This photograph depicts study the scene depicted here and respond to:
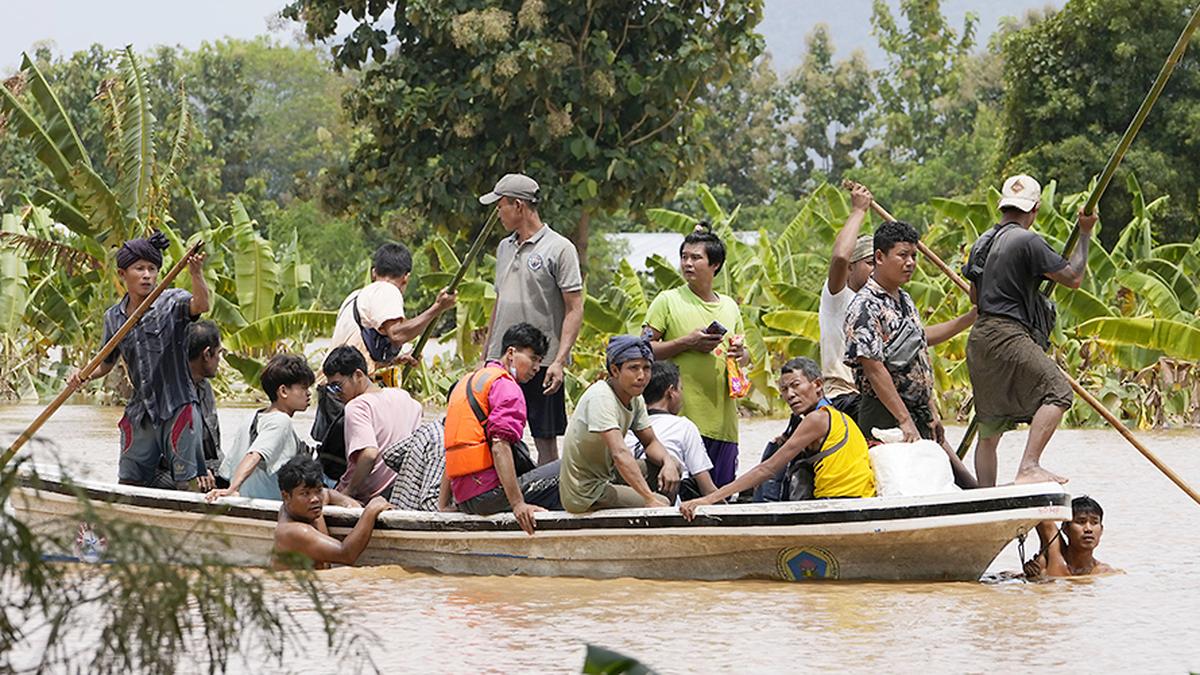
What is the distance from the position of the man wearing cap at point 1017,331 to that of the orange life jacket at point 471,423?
2.12 meters

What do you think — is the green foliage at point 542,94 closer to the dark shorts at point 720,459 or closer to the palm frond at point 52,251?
the palm frond at point 52,251

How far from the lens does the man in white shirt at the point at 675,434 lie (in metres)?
8.10

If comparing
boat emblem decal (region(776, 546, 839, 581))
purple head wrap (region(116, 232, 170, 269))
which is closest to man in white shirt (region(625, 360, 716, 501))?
boat emblem decal (region(776, 546, 839, 581))

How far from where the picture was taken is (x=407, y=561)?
26.7 feet

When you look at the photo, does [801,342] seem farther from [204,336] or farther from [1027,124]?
[1027,124]

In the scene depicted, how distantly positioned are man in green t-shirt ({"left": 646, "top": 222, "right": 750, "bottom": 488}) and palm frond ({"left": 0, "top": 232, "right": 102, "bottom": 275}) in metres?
9.86

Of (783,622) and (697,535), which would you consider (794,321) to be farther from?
(783,622)

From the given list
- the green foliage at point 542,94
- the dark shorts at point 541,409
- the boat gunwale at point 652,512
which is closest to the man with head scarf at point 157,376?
the boat gunwale at point 652,512

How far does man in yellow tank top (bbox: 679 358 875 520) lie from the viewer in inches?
299

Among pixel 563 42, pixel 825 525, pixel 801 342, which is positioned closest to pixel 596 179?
pixel 563 42

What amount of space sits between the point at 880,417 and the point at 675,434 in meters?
0.92

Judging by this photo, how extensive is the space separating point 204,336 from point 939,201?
9195mm

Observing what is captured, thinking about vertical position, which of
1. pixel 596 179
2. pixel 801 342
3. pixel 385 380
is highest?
pixel 596 179

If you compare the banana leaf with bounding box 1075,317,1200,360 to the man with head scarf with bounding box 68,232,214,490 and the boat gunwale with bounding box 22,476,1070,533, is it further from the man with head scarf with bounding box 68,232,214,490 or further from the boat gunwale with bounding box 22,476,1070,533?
the man with head scarf with bounding box 68,232,214,490
